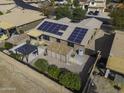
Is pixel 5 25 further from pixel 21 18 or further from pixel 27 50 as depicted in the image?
pixel 27 50

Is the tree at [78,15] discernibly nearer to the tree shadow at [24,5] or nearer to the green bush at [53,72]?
the tree shadow at [24,5]

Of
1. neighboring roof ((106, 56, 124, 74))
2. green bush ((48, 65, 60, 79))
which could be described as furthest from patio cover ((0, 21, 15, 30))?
neighboring roof ((106, 56, 124, 74))

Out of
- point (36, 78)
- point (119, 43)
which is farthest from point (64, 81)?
point (119, 43)

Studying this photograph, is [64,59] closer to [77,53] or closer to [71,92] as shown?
[77,53]

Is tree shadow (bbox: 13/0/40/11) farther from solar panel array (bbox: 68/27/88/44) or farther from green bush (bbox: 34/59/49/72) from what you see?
green bush (bbox: 34/59/49/72)

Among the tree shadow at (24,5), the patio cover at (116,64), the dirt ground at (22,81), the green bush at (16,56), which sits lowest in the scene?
the dirt ground at (22,81)

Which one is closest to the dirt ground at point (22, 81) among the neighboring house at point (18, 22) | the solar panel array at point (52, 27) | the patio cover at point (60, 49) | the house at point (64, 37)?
the patio cover at point (60, 49)
